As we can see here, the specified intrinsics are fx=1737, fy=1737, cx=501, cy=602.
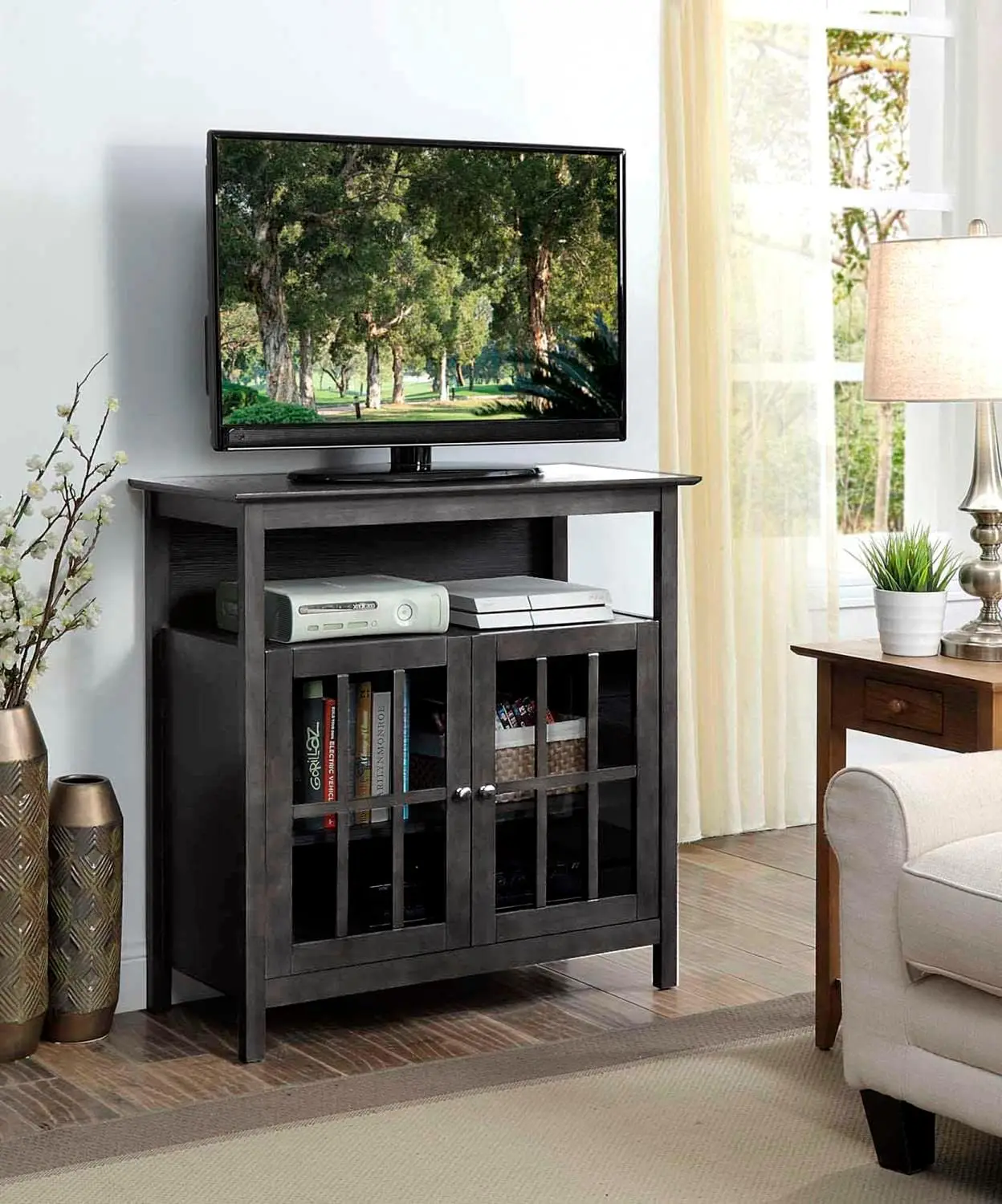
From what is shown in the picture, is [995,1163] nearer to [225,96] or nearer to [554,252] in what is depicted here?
[554,252]

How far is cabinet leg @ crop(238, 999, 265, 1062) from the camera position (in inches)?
113

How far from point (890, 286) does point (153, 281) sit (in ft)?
4.22

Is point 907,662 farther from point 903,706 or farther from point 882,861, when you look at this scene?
point 882,861

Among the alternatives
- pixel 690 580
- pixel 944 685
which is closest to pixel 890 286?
pixel 944 685

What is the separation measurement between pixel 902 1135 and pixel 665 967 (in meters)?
0.88

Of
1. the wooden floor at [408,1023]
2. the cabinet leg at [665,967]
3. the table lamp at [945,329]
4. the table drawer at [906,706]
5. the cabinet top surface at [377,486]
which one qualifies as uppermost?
the table lamp at [945,329]

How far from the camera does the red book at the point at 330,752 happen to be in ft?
9.52

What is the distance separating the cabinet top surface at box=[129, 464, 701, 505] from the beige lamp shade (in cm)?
53

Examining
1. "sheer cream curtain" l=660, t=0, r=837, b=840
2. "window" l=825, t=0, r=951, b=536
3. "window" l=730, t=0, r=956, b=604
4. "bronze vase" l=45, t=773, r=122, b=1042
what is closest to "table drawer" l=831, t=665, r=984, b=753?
"bronze vase" l=45, t=773, r=122, b=1042

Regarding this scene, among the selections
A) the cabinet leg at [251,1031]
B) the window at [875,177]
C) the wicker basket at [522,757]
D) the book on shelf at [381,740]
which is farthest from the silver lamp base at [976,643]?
the window at [875,177]

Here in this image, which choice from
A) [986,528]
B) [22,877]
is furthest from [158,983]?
[986,528]

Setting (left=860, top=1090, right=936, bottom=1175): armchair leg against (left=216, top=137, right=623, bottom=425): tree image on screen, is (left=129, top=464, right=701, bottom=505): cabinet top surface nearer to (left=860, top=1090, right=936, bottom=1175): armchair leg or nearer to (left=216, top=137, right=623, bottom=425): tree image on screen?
(left=216, top=137, right=623, bottom=425): tree image on screen

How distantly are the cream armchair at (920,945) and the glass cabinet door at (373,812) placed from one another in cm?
79

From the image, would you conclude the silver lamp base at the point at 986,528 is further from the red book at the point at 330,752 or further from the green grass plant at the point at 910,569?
the red book at the point at 330,752
